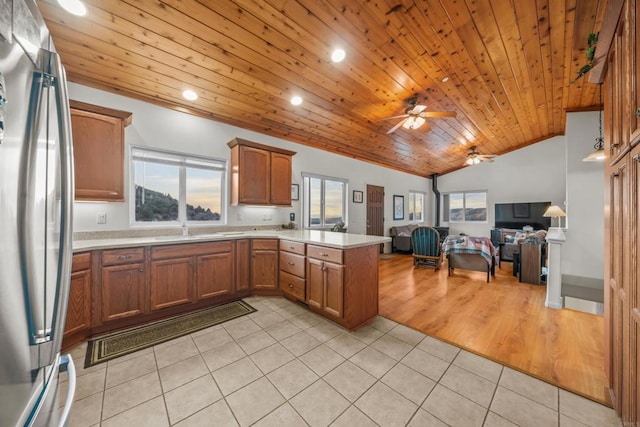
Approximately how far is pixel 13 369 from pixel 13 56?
0.76m

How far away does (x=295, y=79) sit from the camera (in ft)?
9.71

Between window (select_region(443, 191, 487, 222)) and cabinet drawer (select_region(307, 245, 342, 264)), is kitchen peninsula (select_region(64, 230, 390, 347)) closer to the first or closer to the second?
cabinet drawer (select_region(307, 245, 342, 264))

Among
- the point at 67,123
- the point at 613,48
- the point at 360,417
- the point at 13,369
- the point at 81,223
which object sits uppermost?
the point at 613,48

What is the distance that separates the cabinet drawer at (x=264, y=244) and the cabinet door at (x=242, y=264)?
0.09 metres

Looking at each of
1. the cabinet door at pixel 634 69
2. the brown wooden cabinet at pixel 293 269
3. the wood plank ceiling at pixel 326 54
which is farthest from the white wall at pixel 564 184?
the brown wooden cabinet at pixel 293 269

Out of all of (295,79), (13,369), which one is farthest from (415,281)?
(13,369)

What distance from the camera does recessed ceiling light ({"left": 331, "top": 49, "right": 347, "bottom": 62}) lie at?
8.37 ft

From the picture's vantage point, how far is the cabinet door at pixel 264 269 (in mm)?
3330

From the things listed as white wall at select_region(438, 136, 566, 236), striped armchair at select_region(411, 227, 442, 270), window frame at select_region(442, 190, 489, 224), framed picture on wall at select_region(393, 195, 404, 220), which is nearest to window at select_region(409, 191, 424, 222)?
framed picture on wall at select_region(393, 195, 404, 220)

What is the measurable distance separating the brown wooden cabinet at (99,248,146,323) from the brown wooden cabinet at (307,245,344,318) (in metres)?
1.80

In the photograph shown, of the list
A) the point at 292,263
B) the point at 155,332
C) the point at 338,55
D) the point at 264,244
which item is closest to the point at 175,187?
the point at 264,244

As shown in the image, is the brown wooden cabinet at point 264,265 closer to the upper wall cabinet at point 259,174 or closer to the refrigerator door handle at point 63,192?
the upper wall cabinet at point 259,174

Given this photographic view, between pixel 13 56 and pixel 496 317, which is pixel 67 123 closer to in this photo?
pixel 13 56

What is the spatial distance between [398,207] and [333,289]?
566 cm
